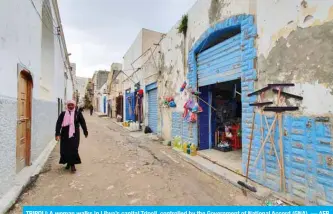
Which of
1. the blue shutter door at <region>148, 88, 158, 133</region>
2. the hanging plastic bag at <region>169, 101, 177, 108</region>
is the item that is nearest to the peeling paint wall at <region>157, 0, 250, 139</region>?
the hanging plastic bag at <region>169, 101, 177, 108</region>

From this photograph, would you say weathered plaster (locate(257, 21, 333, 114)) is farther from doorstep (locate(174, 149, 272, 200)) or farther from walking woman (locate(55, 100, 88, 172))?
walking woman (locate(55, 100, 88, 172))

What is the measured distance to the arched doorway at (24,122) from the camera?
12.0ft

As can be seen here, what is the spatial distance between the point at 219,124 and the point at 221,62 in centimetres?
233

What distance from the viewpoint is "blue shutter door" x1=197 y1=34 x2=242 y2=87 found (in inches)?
160

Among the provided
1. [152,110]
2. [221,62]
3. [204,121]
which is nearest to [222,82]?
[221,62]

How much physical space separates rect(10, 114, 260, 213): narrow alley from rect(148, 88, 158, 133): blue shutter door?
432 cm

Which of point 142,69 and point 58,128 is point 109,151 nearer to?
point 58,128

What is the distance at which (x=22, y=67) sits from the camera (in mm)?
3434

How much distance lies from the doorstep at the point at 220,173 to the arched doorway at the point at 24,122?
3785 mm

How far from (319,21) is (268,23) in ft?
2.67

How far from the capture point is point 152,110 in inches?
387

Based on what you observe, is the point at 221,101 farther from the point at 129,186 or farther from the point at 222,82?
the point at 129,186

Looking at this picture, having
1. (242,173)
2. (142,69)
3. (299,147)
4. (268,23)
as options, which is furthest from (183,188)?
(142,69)

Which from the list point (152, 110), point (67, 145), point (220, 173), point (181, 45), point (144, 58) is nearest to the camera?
point (220, 173)
